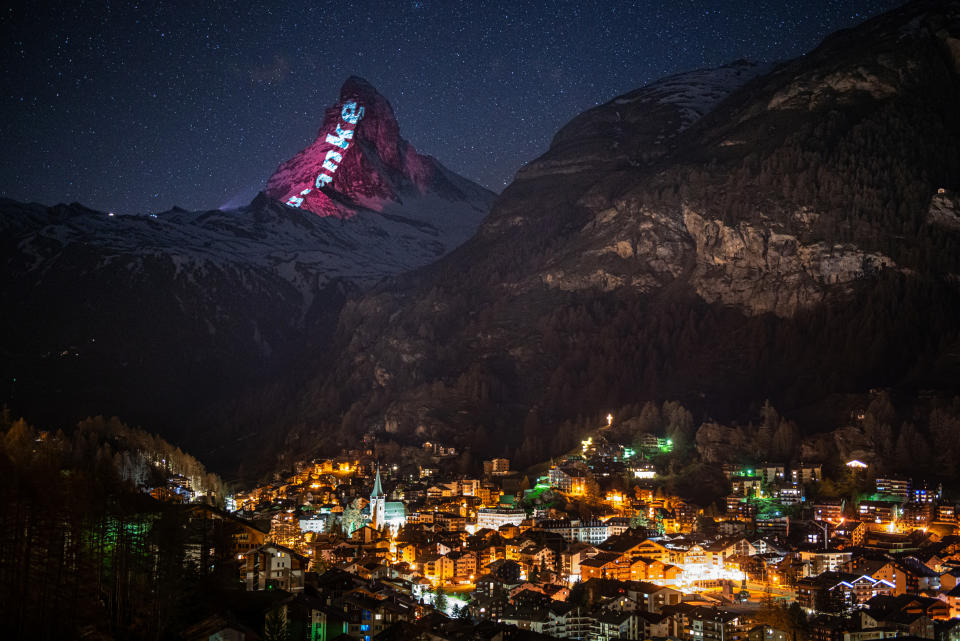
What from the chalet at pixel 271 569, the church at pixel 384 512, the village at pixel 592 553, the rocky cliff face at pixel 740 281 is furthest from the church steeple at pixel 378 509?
the chalet at pixel 271 569

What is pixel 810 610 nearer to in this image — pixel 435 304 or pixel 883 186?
pixel 883 186

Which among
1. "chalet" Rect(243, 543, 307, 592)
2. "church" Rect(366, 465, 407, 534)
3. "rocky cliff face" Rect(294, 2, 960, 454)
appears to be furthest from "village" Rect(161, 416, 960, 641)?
"rocky cliff face" Rect(294, 2, 960, 454)

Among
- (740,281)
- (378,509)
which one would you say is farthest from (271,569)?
(740,281)

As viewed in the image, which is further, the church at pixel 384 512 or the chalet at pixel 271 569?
the church at pixel 384 512

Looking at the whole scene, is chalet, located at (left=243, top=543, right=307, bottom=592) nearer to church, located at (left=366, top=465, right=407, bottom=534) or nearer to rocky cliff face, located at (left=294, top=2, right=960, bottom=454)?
church, located at (left=366, top=465, right=407, bottom=534)

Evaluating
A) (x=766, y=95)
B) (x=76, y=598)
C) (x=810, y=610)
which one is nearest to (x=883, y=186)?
(x=766, y=95)

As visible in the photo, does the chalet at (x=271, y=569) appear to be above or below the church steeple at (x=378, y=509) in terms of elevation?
above

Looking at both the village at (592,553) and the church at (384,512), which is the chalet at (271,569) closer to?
the village at (592,553)
